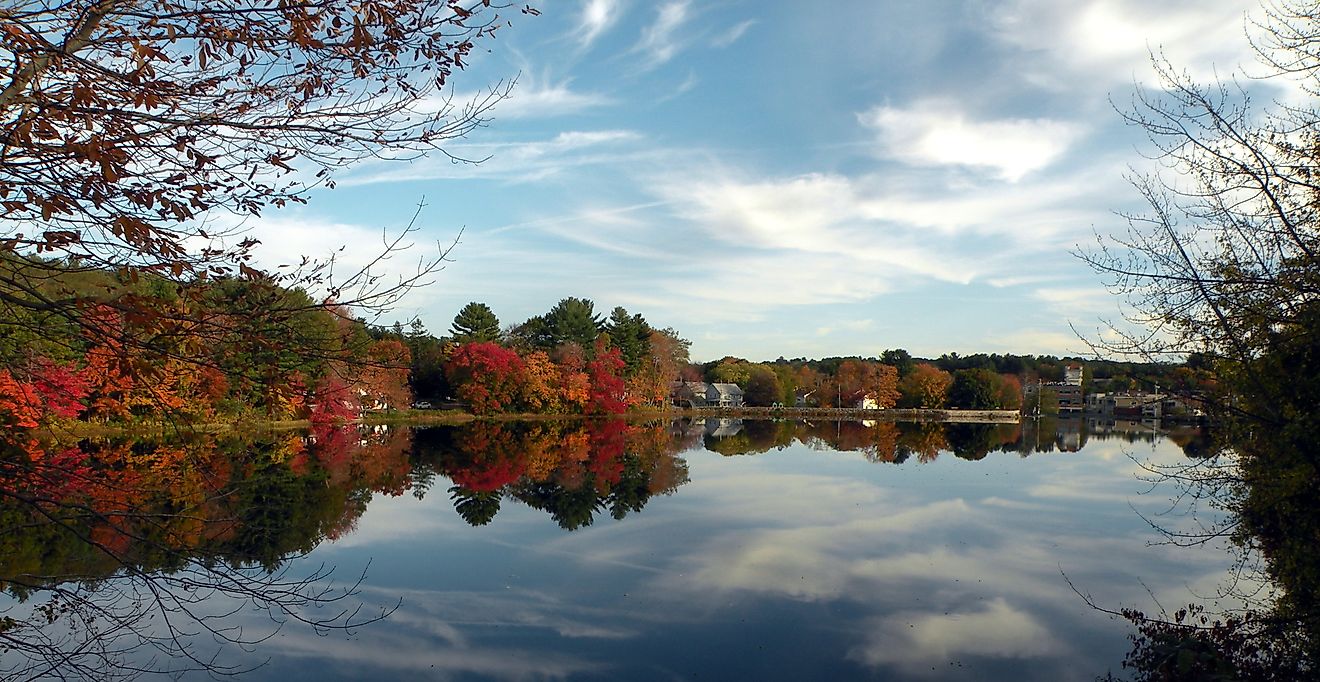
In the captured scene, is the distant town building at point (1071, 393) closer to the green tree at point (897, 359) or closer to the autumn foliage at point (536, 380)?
the green tree at point (897, 359)

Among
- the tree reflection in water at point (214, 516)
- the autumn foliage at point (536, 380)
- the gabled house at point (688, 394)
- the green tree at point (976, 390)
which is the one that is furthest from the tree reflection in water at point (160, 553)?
the green tree at point (976, 390)

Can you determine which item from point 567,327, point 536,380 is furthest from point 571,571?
point 567,327

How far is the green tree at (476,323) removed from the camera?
2376 inches

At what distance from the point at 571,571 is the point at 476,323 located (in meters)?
50.8

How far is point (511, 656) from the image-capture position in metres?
8.28

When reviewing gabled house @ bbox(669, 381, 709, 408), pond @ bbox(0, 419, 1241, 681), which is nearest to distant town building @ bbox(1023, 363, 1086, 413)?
gabled house @ bbox(669, 381, 709, 408)

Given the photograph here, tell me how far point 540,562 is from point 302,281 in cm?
921

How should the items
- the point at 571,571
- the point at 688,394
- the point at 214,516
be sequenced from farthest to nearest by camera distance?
the point at 688,394 < the point at 214,516 < the point at 571,571

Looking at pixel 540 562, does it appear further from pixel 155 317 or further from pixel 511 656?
pixel 155 317

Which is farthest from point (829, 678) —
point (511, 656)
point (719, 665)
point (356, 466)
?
point (356, 466)

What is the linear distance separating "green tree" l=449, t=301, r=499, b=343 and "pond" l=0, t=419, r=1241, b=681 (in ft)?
118

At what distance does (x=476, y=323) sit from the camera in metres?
60.8

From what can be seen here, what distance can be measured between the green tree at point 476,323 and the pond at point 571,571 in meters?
36.1

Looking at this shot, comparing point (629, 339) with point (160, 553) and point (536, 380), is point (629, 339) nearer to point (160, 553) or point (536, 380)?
point (536, 380)
